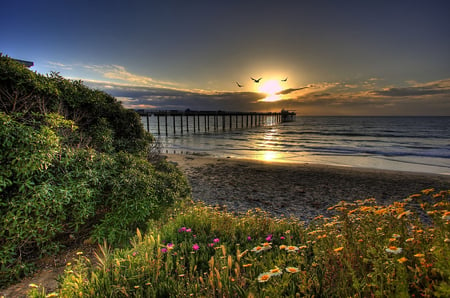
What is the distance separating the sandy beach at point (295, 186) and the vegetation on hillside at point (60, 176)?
153 inches

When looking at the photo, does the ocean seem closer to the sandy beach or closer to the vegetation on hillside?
the vegetation on hillside

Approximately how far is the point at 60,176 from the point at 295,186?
9.55m

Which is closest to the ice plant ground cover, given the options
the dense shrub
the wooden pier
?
the dense shrub

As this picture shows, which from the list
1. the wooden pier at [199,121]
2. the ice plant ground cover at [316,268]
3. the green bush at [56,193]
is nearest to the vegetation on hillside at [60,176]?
the green bush at [56,193]

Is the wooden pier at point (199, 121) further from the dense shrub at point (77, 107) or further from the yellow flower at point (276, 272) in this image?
the yellow flower at point (276, 272)

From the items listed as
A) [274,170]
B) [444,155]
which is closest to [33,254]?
[274,170]

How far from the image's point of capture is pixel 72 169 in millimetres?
4652

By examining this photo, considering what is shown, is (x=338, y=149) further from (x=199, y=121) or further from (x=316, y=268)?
(x=199, y=121)

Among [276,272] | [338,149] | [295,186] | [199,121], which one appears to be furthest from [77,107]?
[199,121]

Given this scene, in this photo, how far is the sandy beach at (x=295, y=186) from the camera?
8.98m

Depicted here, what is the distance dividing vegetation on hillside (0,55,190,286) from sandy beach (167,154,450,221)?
3.89m

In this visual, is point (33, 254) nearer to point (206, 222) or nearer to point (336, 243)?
point (206, 222)

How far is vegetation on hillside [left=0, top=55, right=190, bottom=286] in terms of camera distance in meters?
3.91

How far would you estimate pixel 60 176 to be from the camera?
4406mm
